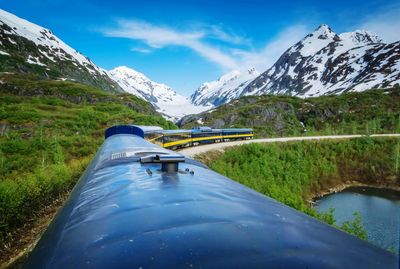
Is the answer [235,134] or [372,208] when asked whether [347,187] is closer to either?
[372,208]

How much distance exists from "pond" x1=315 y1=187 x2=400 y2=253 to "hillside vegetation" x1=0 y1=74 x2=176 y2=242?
21.8 meters

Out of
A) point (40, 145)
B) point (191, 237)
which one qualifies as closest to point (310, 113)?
point (40, 145)

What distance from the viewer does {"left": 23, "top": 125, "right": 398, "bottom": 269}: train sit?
6.63 ft

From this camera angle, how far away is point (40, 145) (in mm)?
34844

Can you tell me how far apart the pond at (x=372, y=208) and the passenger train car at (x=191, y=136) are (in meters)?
15.9

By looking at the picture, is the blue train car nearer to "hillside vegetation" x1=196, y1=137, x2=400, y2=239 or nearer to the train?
"hillside vegetation" x1=196, y1=137, x2=400, y2=239

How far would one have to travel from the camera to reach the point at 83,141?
127ft

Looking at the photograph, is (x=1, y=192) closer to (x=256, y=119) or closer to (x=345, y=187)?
(x=345, y=187)

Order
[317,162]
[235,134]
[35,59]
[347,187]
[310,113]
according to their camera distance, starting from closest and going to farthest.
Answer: [347,187] → [317,162] → [235,134] → [310,113] → [35,59]

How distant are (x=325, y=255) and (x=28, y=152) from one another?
36.6 metres

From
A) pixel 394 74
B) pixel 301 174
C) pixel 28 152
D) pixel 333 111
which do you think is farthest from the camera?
pixel 394 74

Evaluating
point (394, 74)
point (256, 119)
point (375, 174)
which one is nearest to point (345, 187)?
point (375, 174)

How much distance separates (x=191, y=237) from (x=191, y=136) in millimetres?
34932

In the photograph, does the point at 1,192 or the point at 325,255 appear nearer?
the point at 325,255
